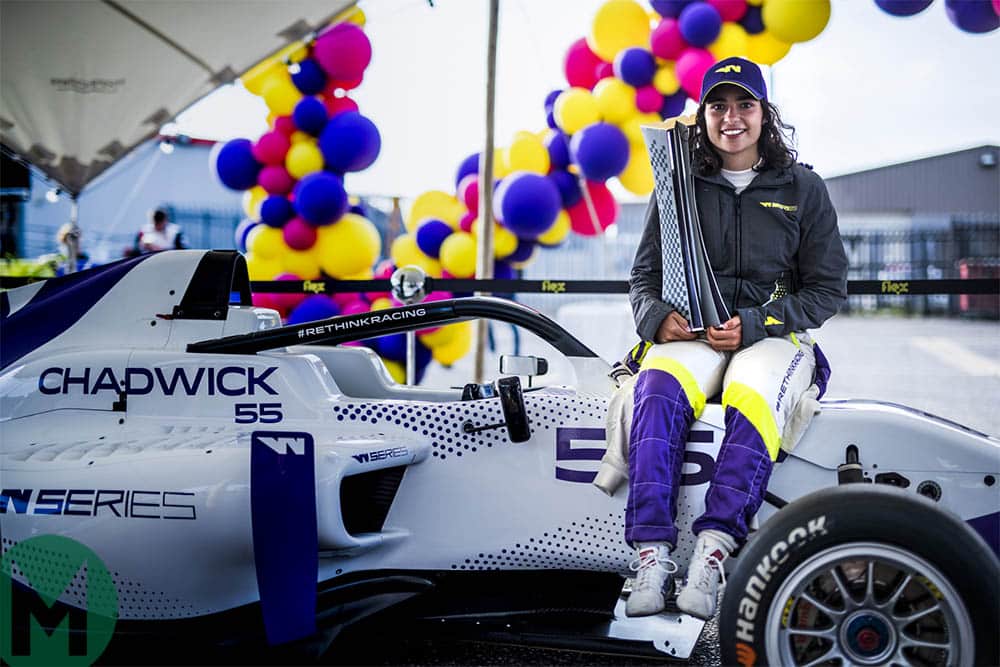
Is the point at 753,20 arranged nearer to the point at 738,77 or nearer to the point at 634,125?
the point at 634,125

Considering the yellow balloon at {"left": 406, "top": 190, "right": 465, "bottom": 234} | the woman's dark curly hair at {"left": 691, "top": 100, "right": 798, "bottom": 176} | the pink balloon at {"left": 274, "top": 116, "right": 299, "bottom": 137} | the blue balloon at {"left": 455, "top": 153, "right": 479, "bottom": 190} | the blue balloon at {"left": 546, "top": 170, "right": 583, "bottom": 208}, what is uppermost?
the pink balloon at {"left": 274, "top": 116, "right": 299, "bottom": 137}

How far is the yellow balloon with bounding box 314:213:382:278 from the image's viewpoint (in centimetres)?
695

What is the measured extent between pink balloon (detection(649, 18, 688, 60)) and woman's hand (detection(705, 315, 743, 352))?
4185mm

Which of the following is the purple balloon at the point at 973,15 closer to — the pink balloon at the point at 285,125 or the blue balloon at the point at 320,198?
the blue balloon at the point at 320,198

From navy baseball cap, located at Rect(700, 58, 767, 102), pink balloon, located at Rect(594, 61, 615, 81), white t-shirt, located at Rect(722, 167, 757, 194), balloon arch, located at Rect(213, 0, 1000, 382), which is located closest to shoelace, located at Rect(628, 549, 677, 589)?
white t-shirt, located at Rect(722, 167, 757, 194)

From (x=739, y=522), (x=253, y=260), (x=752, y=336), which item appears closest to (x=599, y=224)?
(x=253, y=260)

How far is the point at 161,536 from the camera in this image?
2625mm

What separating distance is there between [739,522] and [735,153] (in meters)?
1.18

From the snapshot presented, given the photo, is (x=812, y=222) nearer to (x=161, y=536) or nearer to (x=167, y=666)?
(x=161, y=536)

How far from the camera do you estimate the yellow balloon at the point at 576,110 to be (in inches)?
259

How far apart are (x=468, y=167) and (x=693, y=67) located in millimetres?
1904

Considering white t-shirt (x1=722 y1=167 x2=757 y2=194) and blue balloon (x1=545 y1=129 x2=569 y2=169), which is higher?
blue balloon (x1=545 y1=129 x2=569 y2=169)

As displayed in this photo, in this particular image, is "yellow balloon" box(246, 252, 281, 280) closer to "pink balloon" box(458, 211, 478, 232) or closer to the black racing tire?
"pink balloon" box(458, 211, 478, 232)

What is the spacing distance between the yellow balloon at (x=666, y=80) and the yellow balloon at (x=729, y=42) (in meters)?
0.33
